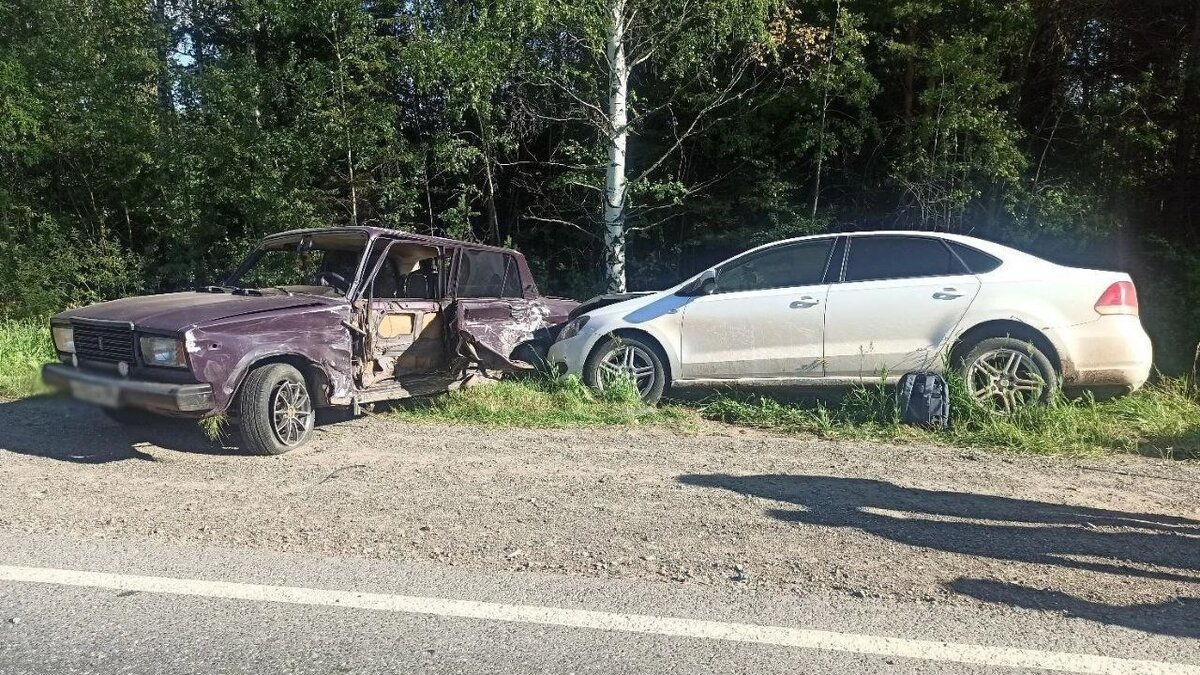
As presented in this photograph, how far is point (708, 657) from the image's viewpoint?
313cm

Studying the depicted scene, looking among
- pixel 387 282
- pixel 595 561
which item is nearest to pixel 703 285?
pixel 387 282

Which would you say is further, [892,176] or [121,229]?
[121,229]

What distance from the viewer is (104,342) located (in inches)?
239

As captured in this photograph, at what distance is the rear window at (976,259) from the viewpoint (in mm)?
7102

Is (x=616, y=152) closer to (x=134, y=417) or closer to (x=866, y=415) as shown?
(x=866, y=415)

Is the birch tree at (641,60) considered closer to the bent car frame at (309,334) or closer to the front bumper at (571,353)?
the bent car frame at (309,334)

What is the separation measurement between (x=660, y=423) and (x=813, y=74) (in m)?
6.62

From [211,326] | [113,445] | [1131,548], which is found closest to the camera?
[1131,548]

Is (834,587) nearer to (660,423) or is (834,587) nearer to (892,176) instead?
(660,423)

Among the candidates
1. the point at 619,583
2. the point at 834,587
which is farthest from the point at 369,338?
the point at 834,587

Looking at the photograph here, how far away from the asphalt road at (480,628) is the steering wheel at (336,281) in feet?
10.9

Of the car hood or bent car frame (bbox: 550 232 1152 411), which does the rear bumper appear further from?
the car hood

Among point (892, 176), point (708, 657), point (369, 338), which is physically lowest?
point (708, 657)

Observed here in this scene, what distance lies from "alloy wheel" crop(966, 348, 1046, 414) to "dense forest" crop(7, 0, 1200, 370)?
4601 millimetres
